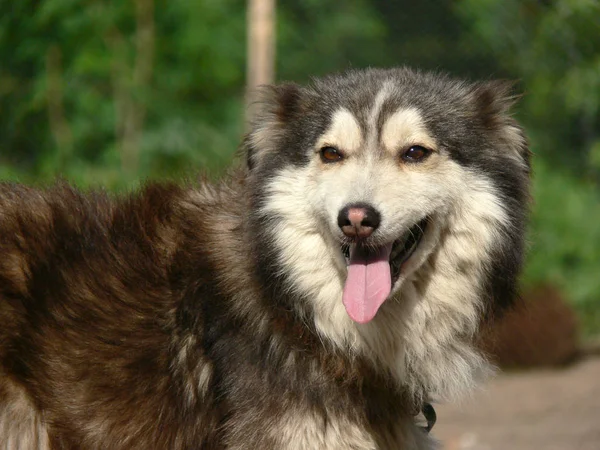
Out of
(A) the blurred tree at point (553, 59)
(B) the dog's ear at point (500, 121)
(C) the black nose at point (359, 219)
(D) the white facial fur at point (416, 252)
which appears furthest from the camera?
(A) the blurred tree at point (553, 59)

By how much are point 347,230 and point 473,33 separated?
26.7 ft

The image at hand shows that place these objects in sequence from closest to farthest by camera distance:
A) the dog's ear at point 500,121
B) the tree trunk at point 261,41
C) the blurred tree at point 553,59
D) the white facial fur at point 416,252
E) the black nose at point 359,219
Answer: the black nose at point 359,219
the white facial fur at point 416,252
the dog's ear at point 500,121
the tree trunk at point 261,41
the blurred tree at point 553,59

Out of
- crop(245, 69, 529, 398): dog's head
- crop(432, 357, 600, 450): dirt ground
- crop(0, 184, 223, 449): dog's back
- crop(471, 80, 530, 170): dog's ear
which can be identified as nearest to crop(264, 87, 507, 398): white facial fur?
crop(245, 69, 529, 398): dog's head

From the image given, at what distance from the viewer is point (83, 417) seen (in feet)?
12.3

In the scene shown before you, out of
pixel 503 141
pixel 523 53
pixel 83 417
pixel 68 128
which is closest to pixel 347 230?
pixel 503 141

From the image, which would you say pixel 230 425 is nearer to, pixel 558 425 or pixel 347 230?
pixel 347 230

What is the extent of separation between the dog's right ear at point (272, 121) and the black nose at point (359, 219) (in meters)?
0.61

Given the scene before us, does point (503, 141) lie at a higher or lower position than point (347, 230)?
higher

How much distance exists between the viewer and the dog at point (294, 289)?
3.71 m

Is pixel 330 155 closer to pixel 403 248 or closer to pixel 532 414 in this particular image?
pixel 403 248

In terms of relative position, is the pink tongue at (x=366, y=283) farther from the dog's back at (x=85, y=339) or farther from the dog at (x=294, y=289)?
the dog's back at (x=85, y=339)

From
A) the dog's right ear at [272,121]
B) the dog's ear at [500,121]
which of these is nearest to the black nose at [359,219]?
the dog's right ear at [272,121]

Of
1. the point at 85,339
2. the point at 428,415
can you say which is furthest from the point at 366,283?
the point at 85,339

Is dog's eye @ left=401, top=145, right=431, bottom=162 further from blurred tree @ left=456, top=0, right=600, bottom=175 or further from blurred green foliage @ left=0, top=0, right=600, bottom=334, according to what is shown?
blurred tree @ left=456, top=0, right=600, bottom=175
